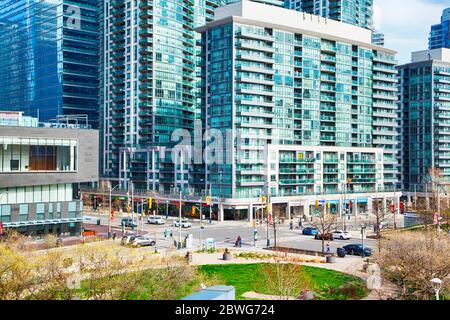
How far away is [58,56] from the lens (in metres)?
164

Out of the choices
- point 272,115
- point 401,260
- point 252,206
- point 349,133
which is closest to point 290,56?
point 272,115

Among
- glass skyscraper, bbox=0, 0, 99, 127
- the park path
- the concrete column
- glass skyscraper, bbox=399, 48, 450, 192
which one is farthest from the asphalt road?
glass skyscraper, bbox=0, 0, 99, 127

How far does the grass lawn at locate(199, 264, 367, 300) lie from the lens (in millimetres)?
32469

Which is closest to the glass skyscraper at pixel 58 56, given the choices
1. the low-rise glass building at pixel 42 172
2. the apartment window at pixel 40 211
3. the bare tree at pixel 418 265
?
the low-rise glass building at pixel 42 172

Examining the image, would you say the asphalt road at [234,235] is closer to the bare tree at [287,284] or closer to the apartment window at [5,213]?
the apartment window at [5,213]

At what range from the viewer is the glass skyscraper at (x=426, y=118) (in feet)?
431

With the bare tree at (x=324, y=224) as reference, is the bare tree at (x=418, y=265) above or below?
above

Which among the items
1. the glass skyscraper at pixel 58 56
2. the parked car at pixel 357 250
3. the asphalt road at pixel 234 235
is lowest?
the asphalt road at pixel 234 235

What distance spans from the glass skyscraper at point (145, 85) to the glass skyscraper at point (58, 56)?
112 ft

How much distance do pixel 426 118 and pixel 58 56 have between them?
11283 centimetres

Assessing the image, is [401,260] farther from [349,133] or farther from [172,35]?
[172,35]

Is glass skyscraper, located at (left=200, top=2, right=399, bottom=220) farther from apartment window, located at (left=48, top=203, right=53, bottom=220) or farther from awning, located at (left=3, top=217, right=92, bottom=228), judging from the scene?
apartment window, located at (left=48, top=203, right=53, bottom=220)

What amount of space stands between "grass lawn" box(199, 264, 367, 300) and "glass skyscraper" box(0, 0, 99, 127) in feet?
425

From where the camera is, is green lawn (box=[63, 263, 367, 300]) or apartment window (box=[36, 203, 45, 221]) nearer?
green lawn (box=[63, 263, 367, 300])
